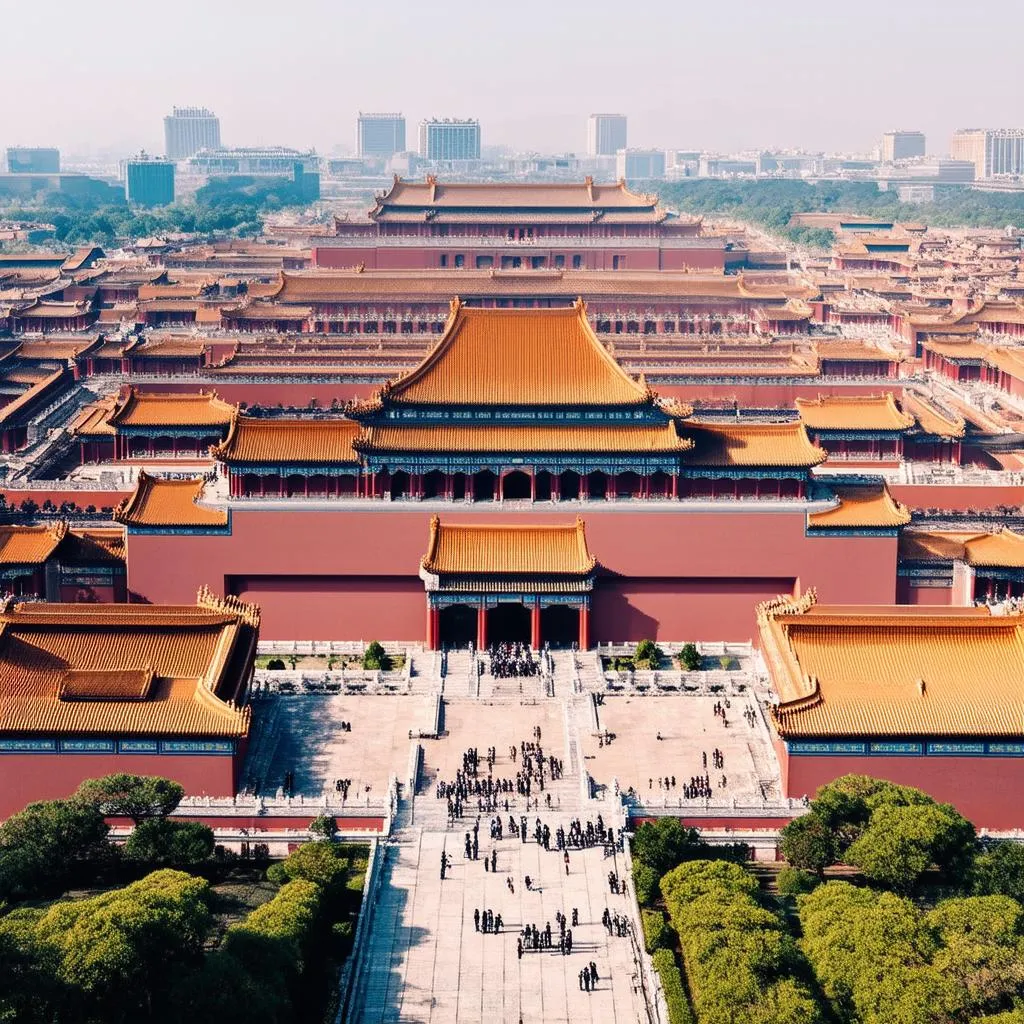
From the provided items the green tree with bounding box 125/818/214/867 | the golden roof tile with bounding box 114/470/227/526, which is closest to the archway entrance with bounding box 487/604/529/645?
the golden roof tile with bounding box 114/470/227/526

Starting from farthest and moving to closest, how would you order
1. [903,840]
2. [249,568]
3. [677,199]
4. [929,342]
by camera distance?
[677,199] < [929,342] < [249,568] < [903,840]

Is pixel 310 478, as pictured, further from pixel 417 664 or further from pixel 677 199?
pixel 677 199

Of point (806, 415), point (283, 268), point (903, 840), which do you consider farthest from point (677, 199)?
point (903, 840)

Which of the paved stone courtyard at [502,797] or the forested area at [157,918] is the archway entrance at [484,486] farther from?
the forested area at [157,918]

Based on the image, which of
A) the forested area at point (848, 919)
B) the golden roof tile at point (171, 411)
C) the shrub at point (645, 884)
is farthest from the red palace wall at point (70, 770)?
the golden roof tile at point (171, 411)

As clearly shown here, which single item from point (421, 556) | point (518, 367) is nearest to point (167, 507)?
point (421, 556)

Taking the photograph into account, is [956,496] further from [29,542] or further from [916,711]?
[29,542]

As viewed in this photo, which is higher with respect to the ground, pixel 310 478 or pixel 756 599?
pixel 310 478
